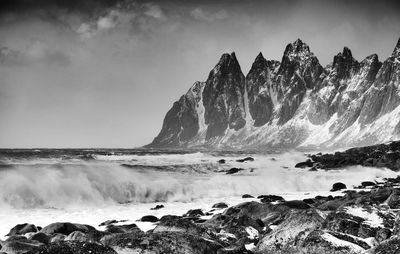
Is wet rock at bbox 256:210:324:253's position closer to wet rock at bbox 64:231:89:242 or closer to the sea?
wet rock at bbox 64:231:89:242

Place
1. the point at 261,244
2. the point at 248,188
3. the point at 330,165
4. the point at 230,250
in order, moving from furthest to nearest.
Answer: the point at 330,165
the point at 248,188
the point at 261,244
the point at 230,250

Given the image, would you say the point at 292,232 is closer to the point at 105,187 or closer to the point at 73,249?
the point at 73,249

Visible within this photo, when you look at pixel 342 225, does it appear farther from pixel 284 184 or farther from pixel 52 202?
pixel 284 184

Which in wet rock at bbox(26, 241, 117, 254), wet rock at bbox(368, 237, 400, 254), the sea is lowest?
the sea

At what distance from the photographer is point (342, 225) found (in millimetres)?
12156

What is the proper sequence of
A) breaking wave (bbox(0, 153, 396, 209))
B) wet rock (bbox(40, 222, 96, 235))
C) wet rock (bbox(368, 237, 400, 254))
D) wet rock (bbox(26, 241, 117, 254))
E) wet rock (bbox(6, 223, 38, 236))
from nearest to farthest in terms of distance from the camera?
wet rock (bbox(26, 241, 117, 254)), wet rock (bbox(368, 237, 400, 254)), wet rock (bbox(40, 222, 96, 235)), wet rock (bbox(6, 223, 38, 236)), breaking wave (bbox(0, 153, 396, 209))

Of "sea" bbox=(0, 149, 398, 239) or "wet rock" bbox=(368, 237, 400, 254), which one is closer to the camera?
"wet rock" bbox=(368, 237, 400, 254)

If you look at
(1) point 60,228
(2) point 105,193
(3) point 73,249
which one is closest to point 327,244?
(3) point 73,249

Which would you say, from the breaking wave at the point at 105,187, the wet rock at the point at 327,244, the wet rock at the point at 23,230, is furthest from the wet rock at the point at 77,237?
the breaking wave at the point at 105,187

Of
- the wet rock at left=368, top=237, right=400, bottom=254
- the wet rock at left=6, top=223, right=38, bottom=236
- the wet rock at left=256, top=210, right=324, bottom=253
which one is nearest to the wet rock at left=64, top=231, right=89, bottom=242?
the wet rock at left=6, top=223, right=38, bottom=236

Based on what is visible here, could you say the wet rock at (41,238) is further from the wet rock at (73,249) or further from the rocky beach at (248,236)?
the wet rock at (73,249)

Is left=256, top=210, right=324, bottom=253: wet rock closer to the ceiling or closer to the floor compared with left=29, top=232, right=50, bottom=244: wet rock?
closer to the ceiling

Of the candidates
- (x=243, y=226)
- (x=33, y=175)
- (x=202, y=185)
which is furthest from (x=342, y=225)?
(x=33, y=175)

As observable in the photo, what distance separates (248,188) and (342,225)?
20546mm
